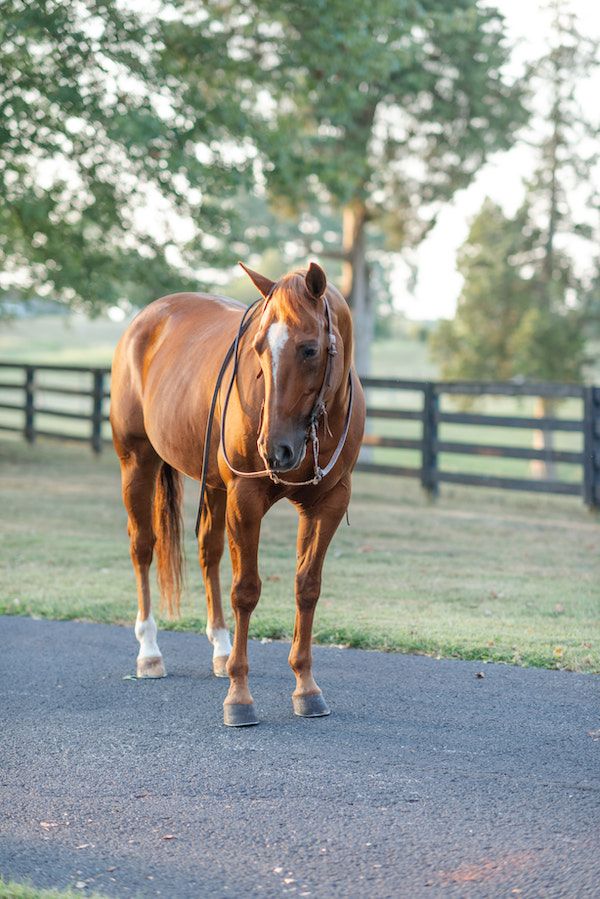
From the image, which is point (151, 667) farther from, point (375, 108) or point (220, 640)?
point (375, 108)

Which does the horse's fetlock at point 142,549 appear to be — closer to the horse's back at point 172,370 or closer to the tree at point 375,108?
the horse's back at point 172,370

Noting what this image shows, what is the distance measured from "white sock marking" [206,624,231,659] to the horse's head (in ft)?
5.56

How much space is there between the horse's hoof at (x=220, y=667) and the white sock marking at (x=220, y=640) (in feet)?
0.08

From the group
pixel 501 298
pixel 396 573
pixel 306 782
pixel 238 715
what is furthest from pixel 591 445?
pixel 501 298

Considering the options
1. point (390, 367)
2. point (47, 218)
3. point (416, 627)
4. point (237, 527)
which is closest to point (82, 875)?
point (237, 527)

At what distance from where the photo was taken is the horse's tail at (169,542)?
611 centimetres

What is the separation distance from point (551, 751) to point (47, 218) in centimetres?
1381

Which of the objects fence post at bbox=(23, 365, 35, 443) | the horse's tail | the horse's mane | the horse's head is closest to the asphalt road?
the horse's tail

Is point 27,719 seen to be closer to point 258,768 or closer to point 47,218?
point 258,768

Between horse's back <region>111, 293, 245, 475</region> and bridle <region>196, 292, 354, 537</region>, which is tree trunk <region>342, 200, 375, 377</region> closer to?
horse's back <region>111, 293, 245, 475</region>

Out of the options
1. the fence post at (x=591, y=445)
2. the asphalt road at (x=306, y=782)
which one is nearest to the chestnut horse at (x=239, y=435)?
the asphalt road at (x=306, y=782)

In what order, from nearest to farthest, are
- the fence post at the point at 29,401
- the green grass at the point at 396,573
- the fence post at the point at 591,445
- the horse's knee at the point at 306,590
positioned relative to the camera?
the horse's knee at the point at 306,590
the green grass at the point at 396,573
the fence post at the point at 591,445
the fence post at the point at 29,401

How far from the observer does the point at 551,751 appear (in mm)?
4473

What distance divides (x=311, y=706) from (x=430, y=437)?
9491mm
